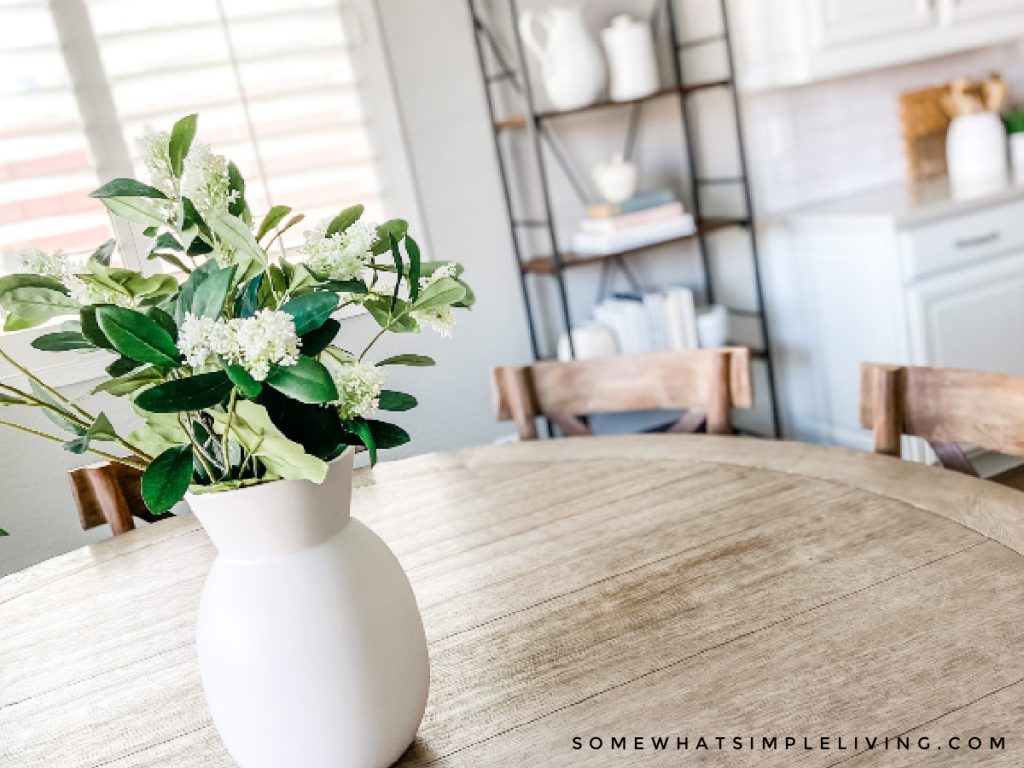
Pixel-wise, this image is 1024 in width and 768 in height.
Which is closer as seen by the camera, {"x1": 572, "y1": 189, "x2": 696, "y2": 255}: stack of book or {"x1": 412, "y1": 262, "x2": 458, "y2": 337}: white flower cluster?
{"x1": 412, "y1": 262, "x2": 458, "y2": 337}: white flower cluster

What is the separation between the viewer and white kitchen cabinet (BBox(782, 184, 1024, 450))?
287cm

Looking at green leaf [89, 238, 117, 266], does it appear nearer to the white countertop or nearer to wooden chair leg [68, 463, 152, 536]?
wooden chair leg [68, 463, 152, 536]

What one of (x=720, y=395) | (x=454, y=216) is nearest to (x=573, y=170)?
(x=454, y=216)

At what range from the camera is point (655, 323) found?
2.95 meters

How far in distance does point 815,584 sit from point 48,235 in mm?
2073

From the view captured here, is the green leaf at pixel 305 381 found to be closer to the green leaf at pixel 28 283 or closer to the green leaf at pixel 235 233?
the green leaf at pixel 235 233

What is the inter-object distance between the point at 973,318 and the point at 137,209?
2629 mm

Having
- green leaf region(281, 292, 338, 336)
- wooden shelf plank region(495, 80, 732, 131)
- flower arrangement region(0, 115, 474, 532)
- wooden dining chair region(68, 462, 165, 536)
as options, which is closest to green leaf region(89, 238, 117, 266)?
flower arrangement region(0, 115, 474, 532)

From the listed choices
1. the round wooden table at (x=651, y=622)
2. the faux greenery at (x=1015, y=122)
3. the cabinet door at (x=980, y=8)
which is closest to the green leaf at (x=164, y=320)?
the round wooden table at (x=651, y=622)

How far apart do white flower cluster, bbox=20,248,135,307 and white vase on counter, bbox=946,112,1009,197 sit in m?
3.00

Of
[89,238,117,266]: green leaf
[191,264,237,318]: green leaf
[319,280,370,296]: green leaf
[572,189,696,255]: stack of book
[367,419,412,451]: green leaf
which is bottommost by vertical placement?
[572,189,696,255]: stack of book

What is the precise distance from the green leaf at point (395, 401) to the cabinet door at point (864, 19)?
2.43 meters

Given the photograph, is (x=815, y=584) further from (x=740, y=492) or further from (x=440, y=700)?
(x=440, y=700)

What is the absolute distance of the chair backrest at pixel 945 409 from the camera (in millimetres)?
1363
